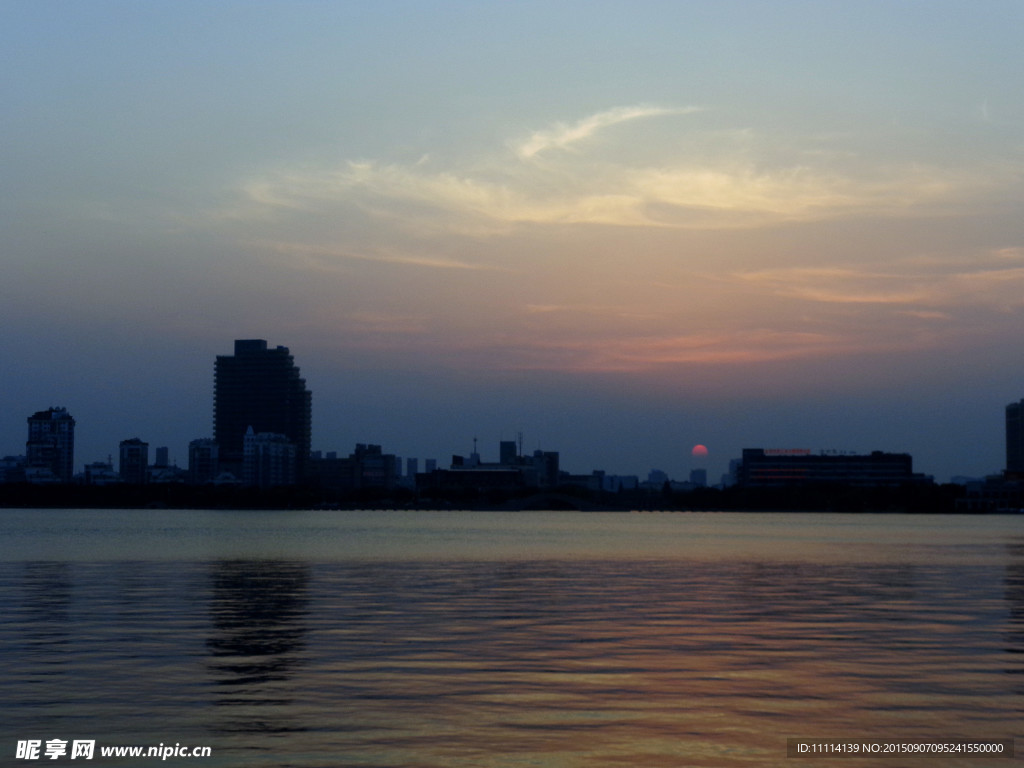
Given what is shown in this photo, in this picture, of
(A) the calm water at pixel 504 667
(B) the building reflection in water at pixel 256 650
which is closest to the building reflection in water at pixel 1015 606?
(A) the calm water at pixel 504 667

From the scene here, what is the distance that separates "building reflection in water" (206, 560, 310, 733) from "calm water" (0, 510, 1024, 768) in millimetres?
140

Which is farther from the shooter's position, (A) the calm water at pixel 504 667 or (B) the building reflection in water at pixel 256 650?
(B) the building reflection in water at pixel 256 650

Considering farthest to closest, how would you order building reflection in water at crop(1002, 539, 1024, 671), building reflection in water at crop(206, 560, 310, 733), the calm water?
1. building reflection in water at crop(1002, 539, 1024, 671)
2. building reflection in water at crop(206, 560, 310, 733)
3. the calm water

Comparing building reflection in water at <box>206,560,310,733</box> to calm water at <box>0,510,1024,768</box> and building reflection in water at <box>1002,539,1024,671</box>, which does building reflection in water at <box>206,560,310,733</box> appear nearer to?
calm water at <box>0,510,1024,768</box>

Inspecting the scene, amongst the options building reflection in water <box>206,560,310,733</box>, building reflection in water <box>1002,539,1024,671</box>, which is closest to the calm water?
building reflection in water <box>206,560,310,733</box>

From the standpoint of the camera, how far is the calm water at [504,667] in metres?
25.4

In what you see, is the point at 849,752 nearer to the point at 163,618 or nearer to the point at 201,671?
the point at 201,671

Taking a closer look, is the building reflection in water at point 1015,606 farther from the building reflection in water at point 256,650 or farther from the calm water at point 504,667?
the building reflection in water at point 256,650

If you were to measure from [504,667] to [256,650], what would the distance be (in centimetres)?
853

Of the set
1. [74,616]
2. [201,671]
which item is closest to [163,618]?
[74,616]

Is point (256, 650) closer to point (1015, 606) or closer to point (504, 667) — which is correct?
point (504, 667)

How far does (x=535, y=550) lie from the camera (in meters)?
128

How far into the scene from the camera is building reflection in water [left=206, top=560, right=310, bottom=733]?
91.1 feet

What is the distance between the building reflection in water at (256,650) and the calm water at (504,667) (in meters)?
0.14
